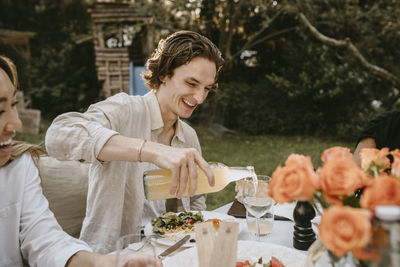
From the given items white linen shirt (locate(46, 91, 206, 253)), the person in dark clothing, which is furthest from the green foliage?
the person in dark clothing

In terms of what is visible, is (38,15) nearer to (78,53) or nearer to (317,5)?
(78,53)

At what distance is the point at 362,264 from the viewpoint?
61cm

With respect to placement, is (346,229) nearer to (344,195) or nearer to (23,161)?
(344,195)

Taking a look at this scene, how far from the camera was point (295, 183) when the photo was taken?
0.60 meters

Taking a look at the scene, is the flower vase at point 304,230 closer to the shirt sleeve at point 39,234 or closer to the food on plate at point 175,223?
the food on plate at point 175,223

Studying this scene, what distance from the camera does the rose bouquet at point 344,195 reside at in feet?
1.65

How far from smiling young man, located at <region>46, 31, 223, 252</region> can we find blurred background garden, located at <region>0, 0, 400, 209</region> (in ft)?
12.8

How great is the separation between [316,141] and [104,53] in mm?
5777

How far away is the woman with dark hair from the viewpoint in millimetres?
1190

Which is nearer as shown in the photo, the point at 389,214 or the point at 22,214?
the point at 389,214

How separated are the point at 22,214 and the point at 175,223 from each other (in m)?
0.59

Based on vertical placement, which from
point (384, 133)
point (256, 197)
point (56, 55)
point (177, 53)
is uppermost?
point (56, 55)

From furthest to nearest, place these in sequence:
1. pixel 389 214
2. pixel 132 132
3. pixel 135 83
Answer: pixel 135 83 < pixel 132 132 < pixel 389 214

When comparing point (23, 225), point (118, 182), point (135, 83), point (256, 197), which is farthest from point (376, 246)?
point (135, 83)
